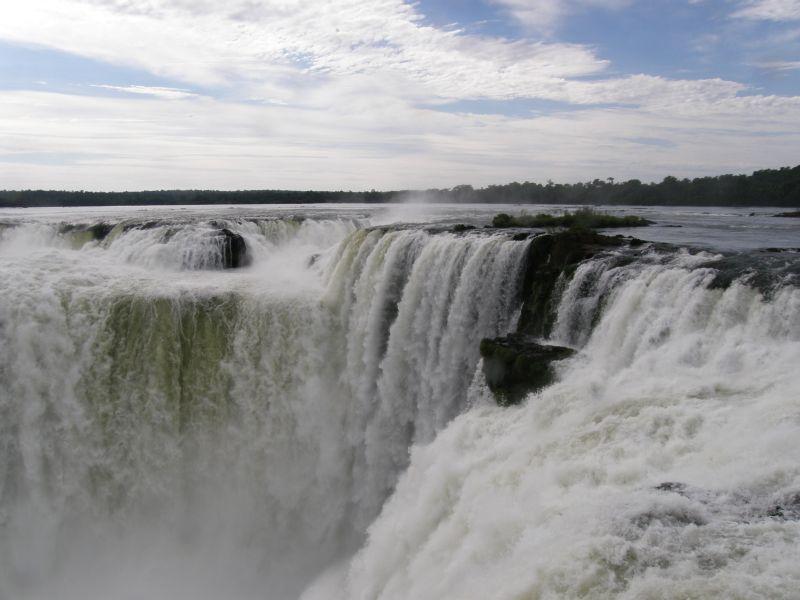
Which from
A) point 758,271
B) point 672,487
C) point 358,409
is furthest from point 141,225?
point 672,487

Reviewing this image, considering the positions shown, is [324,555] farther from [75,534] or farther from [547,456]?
[547,456]

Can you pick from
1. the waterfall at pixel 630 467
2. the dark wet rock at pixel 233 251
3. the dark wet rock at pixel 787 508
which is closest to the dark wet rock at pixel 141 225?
the dark wet rock at pixel 233 251

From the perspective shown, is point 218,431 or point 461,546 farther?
point 218,431

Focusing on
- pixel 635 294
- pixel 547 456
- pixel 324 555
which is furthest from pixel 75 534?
pixel 635 294

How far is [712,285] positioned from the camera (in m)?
7.67

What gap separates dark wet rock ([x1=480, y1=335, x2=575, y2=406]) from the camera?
26.4 feet

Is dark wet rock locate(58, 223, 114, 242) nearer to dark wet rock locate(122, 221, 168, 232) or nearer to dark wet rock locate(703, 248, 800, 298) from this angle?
dark wet rock locate(122, 221, 168, 232)

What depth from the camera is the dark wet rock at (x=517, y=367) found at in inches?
317

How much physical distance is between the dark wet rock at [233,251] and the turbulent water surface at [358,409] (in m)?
2.24

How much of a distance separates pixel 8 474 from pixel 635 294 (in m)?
11.4

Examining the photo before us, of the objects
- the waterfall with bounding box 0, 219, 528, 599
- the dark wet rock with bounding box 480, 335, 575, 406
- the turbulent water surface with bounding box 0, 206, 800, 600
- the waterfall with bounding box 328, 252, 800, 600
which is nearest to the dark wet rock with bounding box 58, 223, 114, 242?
the turbulent water surface with bounding box 0, 206, 800, 600

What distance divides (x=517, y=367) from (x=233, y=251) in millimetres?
13161

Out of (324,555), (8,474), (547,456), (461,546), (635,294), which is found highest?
(635,294)

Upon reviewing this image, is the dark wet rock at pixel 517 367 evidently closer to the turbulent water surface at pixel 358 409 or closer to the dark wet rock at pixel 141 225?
the turbulent water surface at pixel 358 409
